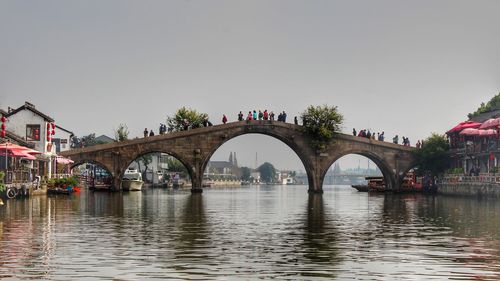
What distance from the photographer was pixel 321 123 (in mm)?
81938

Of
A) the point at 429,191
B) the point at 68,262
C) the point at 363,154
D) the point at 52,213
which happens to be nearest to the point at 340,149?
the point at 363,154

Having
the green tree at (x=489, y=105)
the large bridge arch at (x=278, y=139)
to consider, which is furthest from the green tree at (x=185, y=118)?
the green tree at (x=489, y=105)

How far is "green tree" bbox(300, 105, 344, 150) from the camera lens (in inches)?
3194

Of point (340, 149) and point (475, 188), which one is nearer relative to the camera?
point (475, 188)

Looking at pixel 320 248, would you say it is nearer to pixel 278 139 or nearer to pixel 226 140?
pixel 226 140

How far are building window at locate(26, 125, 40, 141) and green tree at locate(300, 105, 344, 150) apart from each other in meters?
29.0

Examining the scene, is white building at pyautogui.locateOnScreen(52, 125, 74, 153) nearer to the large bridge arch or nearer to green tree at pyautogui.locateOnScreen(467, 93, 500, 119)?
the large bridge arch

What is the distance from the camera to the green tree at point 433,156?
8169cm

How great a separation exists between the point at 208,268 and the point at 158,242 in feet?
19.2

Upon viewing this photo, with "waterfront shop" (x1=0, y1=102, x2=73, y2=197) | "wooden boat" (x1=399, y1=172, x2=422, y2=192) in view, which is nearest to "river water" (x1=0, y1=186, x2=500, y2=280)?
"waterfront shop" (x1=0, y1=102, x2=73, y2=197)

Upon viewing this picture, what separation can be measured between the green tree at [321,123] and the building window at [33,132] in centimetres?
2899

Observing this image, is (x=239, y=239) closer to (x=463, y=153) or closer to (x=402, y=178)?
(x=463, y=153)

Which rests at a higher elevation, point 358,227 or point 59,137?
point 59,137

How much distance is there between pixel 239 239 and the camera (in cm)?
2395
